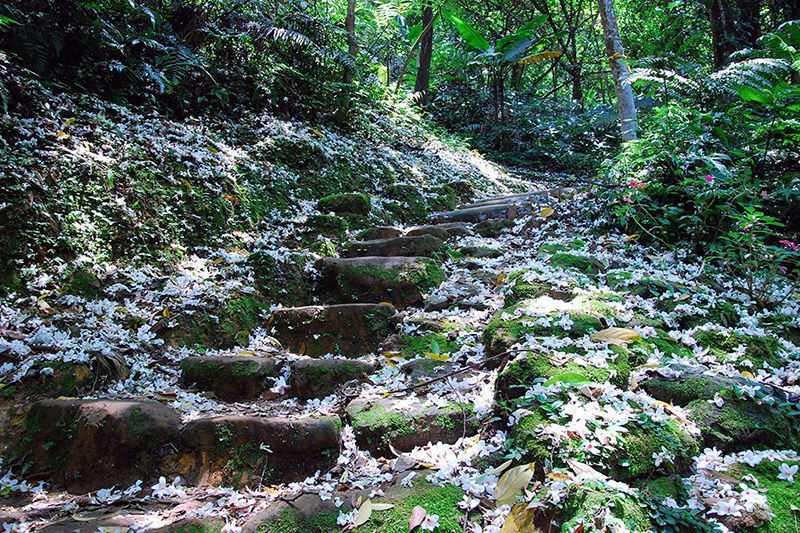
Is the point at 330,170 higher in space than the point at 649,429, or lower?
higher

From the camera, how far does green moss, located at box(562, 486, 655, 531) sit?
1.51 m

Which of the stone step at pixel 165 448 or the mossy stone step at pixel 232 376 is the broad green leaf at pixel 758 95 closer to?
the stone step at pixel 165 448

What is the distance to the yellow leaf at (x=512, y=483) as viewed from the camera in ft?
5.71

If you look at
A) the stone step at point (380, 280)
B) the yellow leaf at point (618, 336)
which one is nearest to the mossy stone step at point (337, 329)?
the stone step at point (380, 280)

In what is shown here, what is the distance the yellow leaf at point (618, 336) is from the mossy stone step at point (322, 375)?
4.55ft

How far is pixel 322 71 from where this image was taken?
25.6ft

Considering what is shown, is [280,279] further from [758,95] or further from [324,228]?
[758,95]

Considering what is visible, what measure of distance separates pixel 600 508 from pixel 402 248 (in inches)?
130

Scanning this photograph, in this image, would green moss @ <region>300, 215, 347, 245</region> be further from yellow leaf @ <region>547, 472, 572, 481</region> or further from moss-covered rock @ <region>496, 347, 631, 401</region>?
yellow leaf @ <region>547, 472, 572, 481</region>

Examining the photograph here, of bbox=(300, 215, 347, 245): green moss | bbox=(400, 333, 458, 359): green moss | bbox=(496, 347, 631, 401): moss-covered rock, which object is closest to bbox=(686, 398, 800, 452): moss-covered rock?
bbox=(496, 347, 631, 401): moss-covered rock

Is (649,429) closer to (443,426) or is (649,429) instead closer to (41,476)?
(443,426)

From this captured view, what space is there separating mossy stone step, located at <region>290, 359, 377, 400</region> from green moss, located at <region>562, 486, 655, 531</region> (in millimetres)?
1591

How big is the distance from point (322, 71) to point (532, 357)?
22.6 ft

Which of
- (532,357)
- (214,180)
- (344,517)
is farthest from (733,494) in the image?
(214,180)
